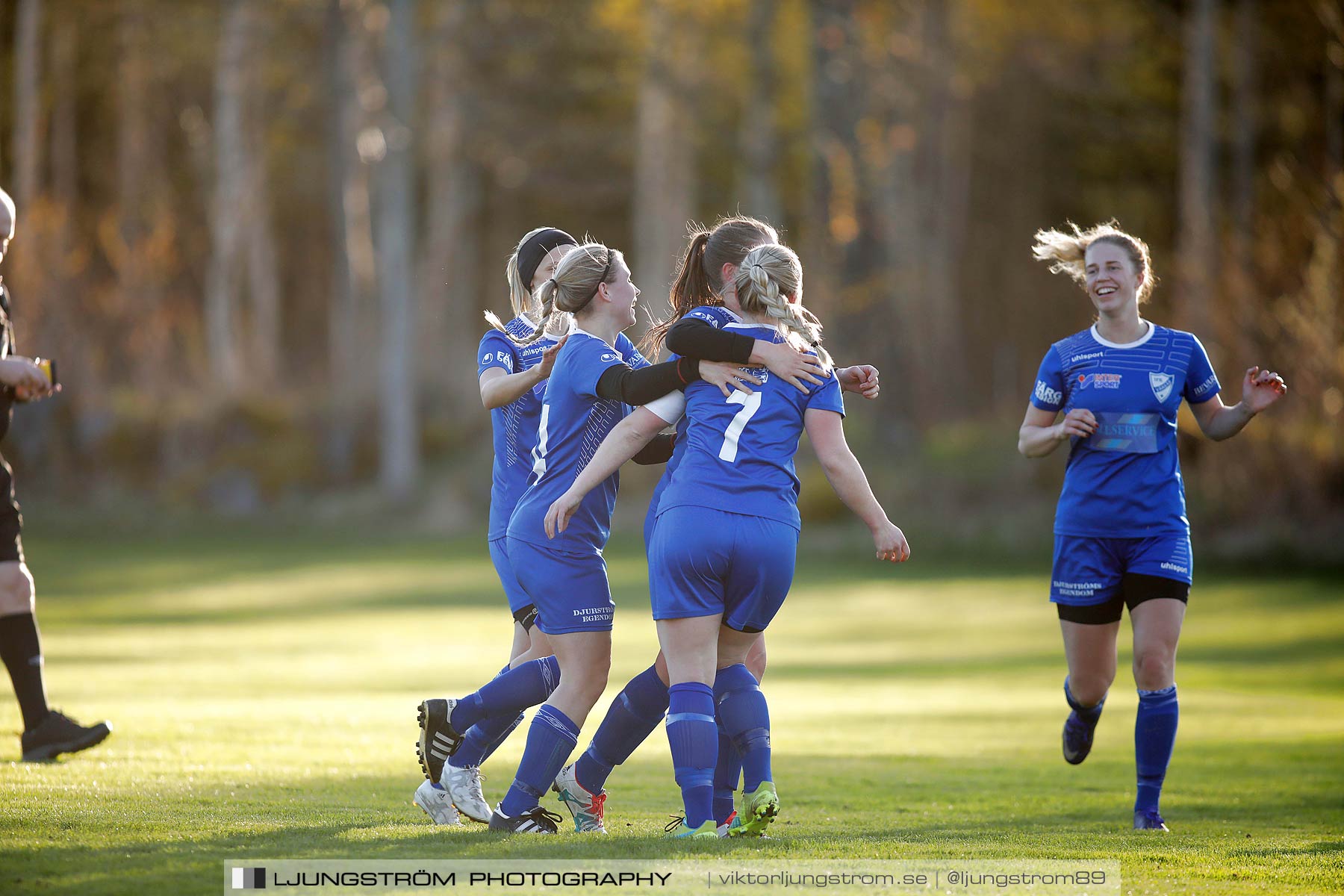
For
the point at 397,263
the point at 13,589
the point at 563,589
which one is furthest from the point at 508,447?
the point at 397,263

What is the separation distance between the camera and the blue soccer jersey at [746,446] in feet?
15.9

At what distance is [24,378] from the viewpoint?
6.06 meters

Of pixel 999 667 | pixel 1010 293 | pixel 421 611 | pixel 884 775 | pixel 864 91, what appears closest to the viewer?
pixel 884 775

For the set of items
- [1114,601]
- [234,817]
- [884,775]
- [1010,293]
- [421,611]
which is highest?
[1010,293]

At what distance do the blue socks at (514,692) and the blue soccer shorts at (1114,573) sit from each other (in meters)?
1.97

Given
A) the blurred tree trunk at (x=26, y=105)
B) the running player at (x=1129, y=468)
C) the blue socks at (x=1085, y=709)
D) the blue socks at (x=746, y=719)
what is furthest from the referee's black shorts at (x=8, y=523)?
the blurred tree trunk at (x=26, y=105)

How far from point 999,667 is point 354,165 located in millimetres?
19279

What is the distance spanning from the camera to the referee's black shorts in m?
6.42

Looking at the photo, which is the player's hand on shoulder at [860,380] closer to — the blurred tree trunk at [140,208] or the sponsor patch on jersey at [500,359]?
the sponsor patch on jersey at [500,359]

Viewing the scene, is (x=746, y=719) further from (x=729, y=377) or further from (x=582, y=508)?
(x=729, y=377)

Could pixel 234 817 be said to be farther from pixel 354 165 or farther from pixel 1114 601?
pixel 354 165

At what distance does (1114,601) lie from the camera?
6.09m

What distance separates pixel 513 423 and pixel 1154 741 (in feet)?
8.97

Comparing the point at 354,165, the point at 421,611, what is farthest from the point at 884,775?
the point at 354,165
